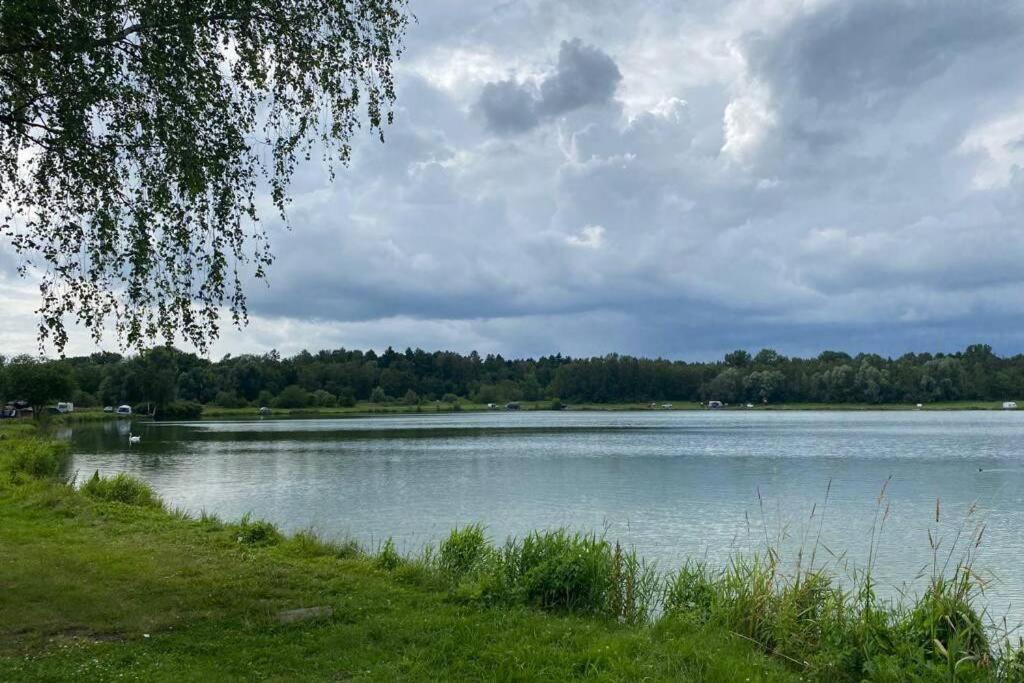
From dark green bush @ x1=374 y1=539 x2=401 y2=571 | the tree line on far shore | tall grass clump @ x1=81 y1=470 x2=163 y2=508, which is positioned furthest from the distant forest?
dark green bush @ x1=374 y1=539 x2=401 y2=571

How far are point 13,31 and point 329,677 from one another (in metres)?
7.70

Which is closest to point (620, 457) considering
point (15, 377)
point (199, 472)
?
point (199, 472)

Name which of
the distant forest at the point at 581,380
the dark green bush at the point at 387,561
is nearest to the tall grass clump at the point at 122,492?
the dark green bush at the point at 387,561

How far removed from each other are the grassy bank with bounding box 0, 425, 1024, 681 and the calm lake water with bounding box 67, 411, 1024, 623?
3377mm

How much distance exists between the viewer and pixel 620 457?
4228 cm

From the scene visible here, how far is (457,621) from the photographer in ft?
28.3

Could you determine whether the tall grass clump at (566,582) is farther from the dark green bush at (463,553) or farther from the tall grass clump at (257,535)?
the tall grass clump at (257,535)

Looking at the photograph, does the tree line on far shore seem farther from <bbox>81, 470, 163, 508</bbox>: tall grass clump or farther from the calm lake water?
<bbox>81, 470, 163, 508</bbox>: tall grass clump

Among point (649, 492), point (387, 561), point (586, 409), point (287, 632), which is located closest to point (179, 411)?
point (586, 409)

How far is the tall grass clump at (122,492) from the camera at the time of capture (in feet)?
67.3

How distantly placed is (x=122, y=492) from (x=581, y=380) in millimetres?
172777

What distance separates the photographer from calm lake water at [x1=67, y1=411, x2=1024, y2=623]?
1773 cm

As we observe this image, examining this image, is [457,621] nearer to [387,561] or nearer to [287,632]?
[287,632]

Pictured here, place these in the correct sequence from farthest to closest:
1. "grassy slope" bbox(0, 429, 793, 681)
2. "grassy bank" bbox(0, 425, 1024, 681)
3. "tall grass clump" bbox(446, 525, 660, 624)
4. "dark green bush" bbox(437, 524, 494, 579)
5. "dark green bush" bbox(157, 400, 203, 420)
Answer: "dark green bush" bbox(157, 400, 203, 420) → "dark green bush" bbox(437, 524, 494, 579) → "tall grass clump" bbox(446, 525, 660, 624) → "grassy bank" bbox(0, 425, 1024, 681) → "grassy slope" bbox(0, 429, 793, 681)
